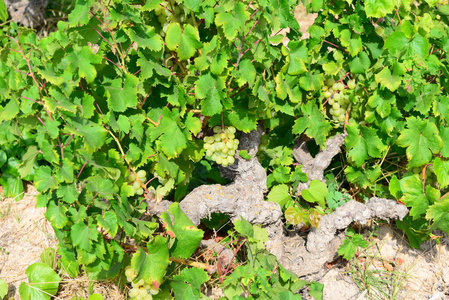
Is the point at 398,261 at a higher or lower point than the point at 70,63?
A: lower

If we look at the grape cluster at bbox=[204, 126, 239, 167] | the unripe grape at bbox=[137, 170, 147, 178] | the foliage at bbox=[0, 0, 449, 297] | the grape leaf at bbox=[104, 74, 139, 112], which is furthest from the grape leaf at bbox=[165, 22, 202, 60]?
the unripe grape at bbox=[137, 170, 147, 178]

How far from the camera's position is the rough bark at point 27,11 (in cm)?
430

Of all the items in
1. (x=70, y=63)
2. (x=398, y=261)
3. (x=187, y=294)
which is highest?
(x=70, y=63)

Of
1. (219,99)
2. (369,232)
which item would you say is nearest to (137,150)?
(219,99)

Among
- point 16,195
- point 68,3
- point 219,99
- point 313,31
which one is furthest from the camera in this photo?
point 68,3

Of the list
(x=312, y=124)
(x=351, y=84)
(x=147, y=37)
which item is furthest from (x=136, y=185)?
(x=351, y=84)

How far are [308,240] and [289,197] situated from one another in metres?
0.28

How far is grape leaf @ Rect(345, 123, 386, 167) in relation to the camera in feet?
8.14

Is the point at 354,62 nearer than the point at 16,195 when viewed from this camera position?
Yes

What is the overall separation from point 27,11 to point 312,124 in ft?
11.1

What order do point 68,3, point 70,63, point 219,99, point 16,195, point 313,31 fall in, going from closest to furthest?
point 70,63
point 219,99
point 313,31
point 16,195
point 68,3

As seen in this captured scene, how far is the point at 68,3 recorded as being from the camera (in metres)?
4.78

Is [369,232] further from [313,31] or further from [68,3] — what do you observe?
[68,3]

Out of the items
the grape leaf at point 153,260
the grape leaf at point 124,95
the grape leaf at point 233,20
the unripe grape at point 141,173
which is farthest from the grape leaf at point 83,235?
the grape leaf at point 233,20
